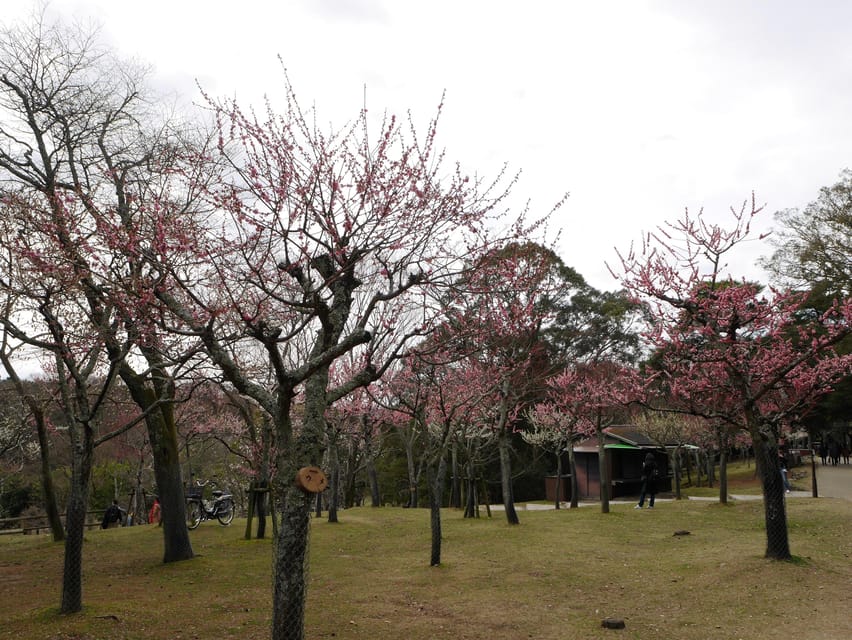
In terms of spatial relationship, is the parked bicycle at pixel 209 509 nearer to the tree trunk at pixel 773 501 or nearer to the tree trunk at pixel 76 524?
the tree trunk at pixel 76 524

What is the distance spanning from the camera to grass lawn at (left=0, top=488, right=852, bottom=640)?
22.1 ft

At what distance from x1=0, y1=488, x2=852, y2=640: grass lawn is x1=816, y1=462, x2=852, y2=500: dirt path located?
7.50 meters

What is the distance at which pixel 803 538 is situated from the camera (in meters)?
11.3

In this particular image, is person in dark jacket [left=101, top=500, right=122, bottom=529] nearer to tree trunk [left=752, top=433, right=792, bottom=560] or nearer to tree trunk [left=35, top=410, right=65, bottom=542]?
tree trunk [left=35, top=410, right=65, bottom=542]

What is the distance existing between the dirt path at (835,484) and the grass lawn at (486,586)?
7.50 metres

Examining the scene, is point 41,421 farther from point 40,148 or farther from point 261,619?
point 261,619

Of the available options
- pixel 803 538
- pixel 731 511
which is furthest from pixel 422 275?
pixel 731 511

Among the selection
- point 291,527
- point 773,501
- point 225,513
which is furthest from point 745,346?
point 225,513

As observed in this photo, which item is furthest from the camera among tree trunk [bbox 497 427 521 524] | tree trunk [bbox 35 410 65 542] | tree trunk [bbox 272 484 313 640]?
tree trunk [bbox 35 410 65 542]

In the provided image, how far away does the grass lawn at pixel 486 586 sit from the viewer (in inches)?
265

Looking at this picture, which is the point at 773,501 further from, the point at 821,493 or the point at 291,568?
the point at 821,493

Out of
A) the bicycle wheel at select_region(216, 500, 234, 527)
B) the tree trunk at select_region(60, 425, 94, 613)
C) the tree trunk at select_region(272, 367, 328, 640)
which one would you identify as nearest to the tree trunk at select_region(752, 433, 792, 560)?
the tree trunk at select_region(272, 367, 328, 640)

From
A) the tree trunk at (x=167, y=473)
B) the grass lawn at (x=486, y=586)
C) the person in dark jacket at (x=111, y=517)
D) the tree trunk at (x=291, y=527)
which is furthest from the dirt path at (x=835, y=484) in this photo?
the person in dark jacket at (x=111, y=517)

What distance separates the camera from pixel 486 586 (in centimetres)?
873
